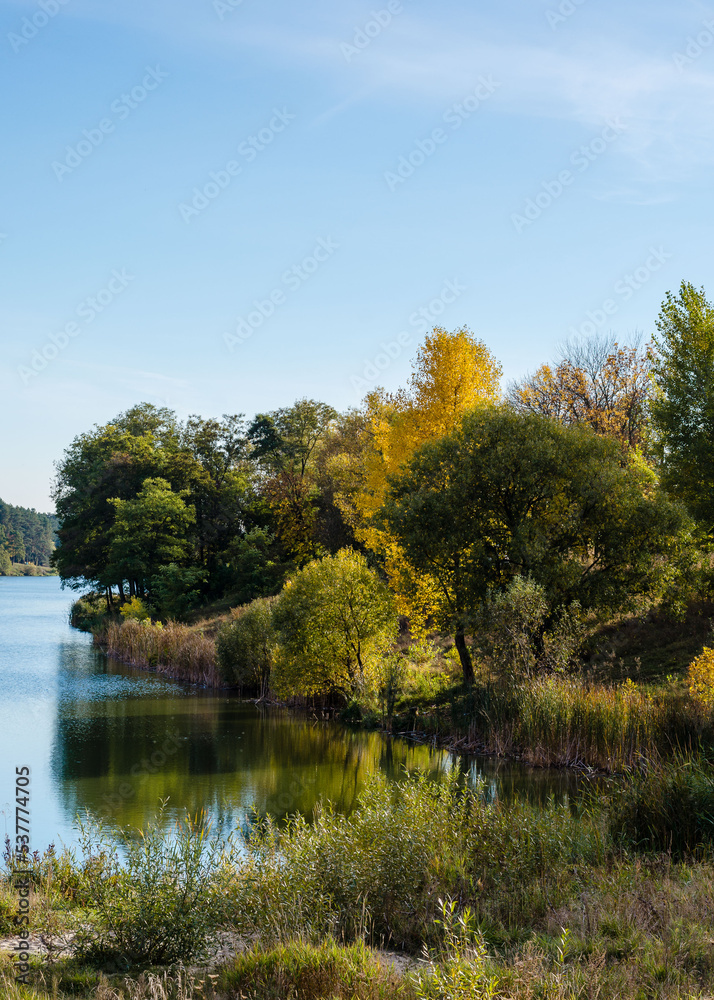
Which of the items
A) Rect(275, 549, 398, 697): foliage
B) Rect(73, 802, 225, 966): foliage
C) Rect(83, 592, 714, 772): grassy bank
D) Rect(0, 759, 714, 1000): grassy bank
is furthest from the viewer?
Rect(275, 549, 398, 697): foliage

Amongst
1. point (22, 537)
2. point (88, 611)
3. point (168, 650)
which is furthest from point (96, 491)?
point (22, 537)

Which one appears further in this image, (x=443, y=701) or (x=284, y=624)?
(x=284, y=624)

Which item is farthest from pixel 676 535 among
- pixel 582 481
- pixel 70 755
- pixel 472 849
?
pixel 70 755

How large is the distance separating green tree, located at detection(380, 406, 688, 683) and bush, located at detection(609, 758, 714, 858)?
10611 mm

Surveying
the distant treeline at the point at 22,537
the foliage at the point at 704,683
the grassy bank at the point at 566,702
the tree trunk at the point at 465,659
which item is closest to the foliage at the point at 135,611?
the grassy bank at the point at 566,702

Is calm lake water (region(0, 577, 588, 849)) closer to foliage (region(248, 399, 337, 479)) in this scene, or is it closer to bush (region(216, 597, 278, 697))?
bush (region(216, 597, 278, 697))

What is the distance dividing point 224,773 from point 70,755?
14.2 ft

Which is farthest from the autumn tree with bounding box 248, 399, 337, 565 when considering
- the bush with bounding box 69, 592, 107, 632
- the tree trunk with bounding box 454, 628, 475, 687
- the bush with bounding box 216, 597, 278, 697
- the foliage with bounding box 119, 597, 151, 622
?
the tree trunk with bounding box 454, 628, 475, 687

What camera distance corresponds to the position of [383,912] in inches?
272

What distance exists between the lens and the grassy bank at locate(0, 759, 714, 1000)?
5.21 metres

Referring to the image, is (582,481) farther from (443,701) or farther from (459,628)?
(443,701)

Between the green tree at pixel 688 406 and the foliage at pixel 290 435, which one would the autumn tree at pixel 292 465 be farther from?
the green tree at pixel 688 406

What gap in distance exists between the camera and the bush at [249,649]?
27666 mm

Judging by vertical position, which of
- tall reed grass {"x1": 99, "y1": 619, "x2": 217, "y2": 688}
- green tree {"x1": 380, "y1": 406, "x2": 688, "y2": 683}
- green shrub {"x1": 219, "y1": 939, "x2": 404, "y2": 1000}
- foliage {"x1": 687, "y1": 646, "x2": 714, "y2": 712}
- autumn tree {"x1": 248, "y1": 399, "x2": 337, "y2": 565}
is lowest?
tall reed grass {"x1": 99, "y1": 619, "x2": 217, "y2": 688}
